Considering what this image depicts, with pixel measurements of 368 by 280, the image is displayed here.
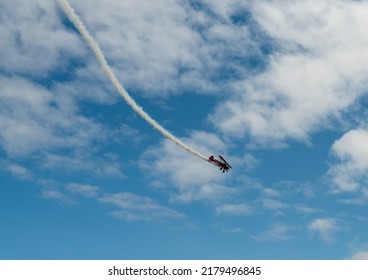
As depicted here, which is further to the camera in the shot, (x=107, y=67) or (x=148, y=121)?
(x=148, y=121)

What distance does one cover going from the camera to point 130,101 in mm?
126500

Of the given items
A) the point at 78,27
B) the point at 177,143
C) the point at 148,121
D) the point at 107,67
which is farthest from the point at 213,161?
the point at 78,27

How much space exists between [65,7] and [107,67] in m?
15.9

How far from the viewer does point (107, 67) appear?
391 ft

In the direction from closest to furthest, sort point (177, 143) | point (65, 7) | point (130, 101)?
point (65, 7)
point (130, 101)
point (177, 143)
